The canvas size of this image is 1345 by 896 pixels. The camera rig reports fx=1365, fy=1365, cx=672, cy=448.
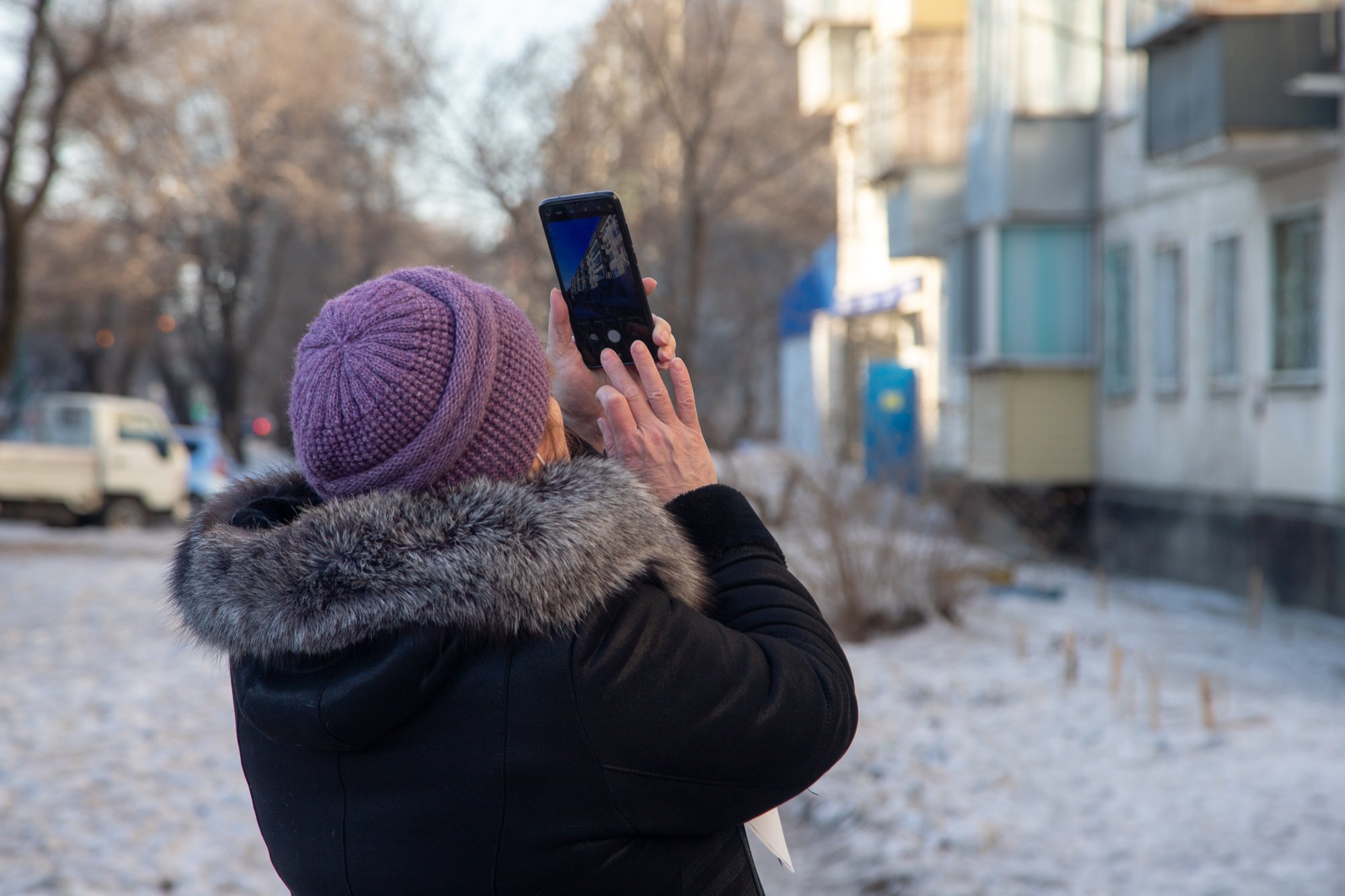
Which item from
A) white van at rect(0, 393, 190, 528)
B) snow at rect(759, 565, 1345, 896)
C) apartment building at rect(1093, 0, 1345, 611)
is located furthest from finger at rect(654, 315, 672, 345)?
white van at rect(0, 393, 190, 528)

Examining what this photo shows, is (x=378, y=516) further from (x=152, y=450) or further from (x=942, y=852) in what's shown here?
(x=152, y=450)

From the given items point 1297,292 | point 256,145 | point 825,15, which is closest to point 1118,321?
point 1297,292

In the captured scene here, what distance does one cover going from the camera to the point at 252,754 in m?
1.73

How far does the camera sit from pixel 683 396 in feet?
6.22

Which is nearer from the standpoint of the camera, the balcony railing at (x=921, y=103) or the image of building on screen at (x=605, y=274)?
the image of building on screen at (x=605, y=274)

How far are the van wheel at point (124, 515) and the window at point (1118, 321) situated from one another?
14.1 metres

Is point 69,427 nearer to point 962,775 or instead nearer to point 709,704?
point 962,775

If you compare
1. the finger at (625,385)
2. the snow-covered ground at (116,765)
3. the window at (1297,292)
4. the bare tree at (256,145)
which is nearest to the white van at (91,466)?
the bare tree at (256,145)

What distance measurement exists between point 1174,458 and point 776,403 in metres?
24.8

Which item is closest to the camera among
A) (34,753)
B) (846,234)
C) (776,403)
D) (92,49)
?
(34,753)

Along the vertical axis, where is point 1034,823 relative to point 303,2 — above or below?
below

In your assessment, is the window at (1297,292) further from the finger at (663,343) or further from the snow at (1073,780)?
the finger at (663,343)

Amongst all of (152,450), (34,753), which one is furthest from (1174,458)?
(152,450)

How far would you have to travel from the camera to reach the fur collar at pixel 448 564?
1495mm
